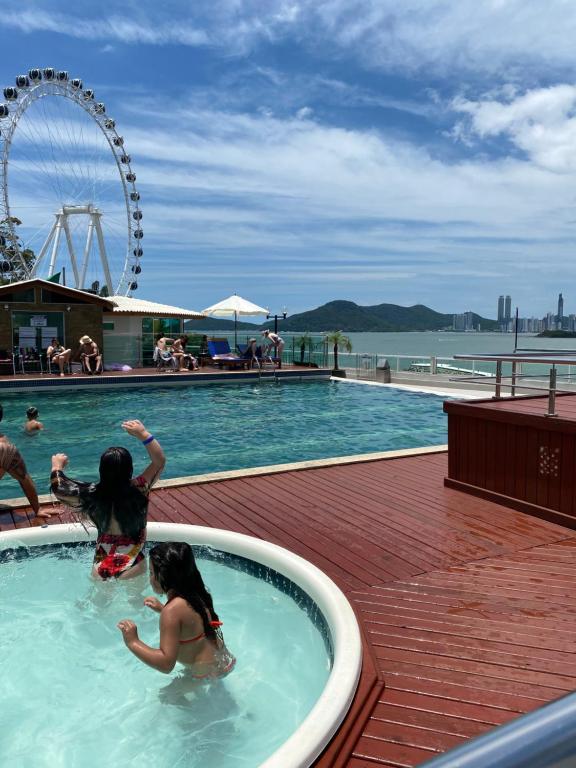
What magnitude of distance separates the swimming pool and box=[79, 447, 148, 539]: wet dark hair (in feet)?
1.31

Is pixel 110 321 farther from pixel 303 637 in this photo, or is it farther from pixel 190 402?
pixel 303 637

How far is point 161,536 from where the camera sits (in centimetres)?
452

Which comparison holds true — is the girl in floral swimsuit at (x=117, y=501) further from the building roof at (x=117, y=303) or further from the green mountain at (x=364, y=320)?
the green mountain at (x=364, y=320)

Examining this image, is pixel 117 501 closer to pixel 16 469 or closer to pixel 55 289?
pixel 16 469

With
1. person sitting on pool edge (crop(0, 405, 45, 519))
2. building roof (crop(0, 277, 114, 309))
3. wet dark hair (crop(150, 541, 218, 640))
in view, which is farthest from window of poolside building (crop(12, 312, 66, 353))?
wet dark hair (crop(150, 541, 218, 640))

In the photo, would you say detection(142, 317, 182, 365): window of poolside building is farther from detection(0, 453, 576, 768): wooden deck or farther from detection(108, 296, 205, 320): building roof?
detection(0, 453, 576, 768): wooden deck

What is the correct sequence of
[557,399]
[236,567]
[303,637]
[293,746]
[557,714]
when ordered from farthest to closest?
1. [557,399]
2. [236,567]
3. [303,637]
4. [293,746]
5. [557,714]

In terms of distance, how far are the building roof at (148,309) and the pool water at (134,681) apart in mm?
17653

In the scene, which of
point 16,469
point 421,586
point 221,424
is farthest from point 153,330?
point 421,586

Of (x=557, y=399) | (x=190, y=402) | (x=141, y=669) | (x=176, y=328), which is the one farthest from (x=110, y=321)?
(x=141, y=669)

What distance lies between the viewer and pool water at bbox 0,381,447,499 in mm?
9352

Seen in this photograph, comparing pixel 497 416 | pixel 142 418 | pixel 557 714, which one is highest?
pixel 557 714

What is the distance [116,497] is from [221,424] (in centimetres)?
853

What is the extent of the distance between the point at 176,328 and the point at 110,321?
2.88 meters
